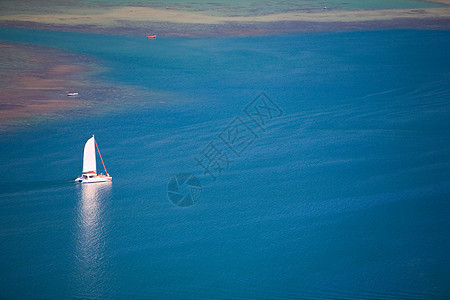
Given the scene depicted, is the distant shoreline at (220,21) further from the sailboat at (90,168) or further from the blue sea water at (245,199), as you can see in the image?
the sailboat at (90,168)

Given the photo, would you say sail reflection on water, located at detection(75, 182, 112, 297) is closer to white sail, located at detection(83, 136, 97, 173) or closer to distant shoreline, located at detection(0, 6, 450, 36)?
white sail, located at detection(83, 136, 97, 173)

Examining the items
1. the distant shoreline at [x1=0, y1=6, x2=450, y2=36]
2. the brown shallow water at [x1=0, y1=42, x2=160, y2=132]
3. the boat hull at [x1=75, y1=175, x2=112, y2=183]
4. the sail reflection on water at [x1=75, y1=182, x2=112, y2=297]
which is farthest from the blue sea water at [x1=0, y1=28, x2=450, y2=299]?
the distant shoreline at [x1=0, y1=6, x2=450, y2=36]

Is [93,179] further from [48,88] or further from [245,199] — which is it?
[48,88]

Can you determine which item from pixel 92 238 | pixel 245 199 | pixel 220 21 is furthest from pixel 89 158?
pixel 220 21

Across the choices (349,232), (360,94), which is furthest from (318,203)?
(360,94)

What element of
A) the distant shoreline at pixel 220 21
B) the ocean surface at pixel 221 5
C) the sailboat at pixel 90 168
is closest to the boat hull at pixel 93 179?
the sailboat at pixel 90 168
